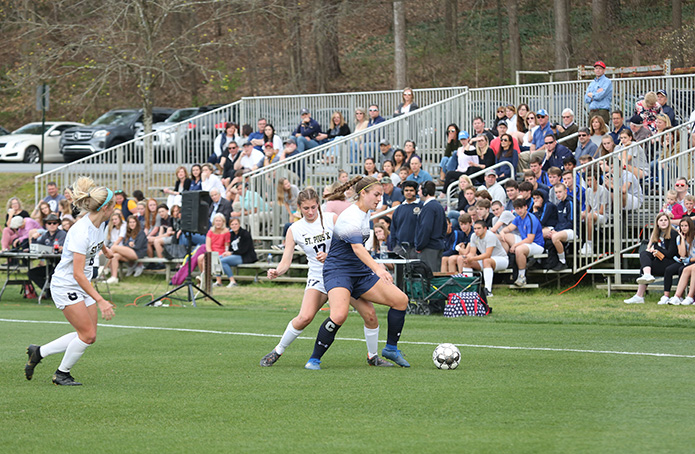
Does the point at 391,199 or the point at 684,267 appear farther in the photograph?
the point at 391,199

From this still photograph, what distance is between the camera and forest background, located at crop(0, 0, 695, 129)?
3638 cm

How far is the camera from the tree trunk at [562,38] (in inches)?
1319

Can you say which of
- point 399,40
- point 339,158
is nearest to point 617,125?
point 339,158

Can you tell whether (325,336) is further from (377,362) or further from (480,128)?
(480,128)

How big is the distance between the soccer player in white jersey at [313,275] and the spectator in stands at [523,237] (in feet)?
24.7

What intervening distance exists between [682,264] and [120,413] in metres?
10.2

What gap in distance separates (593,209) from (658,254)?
1.99 m

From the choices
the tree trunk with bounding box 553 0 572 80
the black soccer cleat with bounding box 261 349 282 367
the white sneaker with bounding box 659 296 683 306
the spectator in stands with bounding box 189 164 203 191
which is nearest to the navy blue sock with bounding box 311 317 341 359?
the black soccer cleat with bounding box 261 349 282 367

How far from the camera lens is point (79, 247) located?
8430 millimetres

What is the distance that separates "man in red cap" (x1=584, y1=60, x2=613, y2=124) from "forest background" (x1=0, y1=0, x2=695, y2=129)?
13.5m

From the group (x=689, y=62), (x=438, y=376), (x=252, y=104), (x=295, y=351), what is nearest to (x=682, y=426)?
(x=438, y=376)

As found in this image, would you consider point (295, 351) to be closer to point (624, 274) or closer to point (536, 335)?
point (536, 335)

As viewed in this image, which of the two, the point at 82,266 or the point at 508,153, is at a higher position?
the point at 508,153

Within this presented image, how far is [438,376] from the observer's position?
29.3 ft
